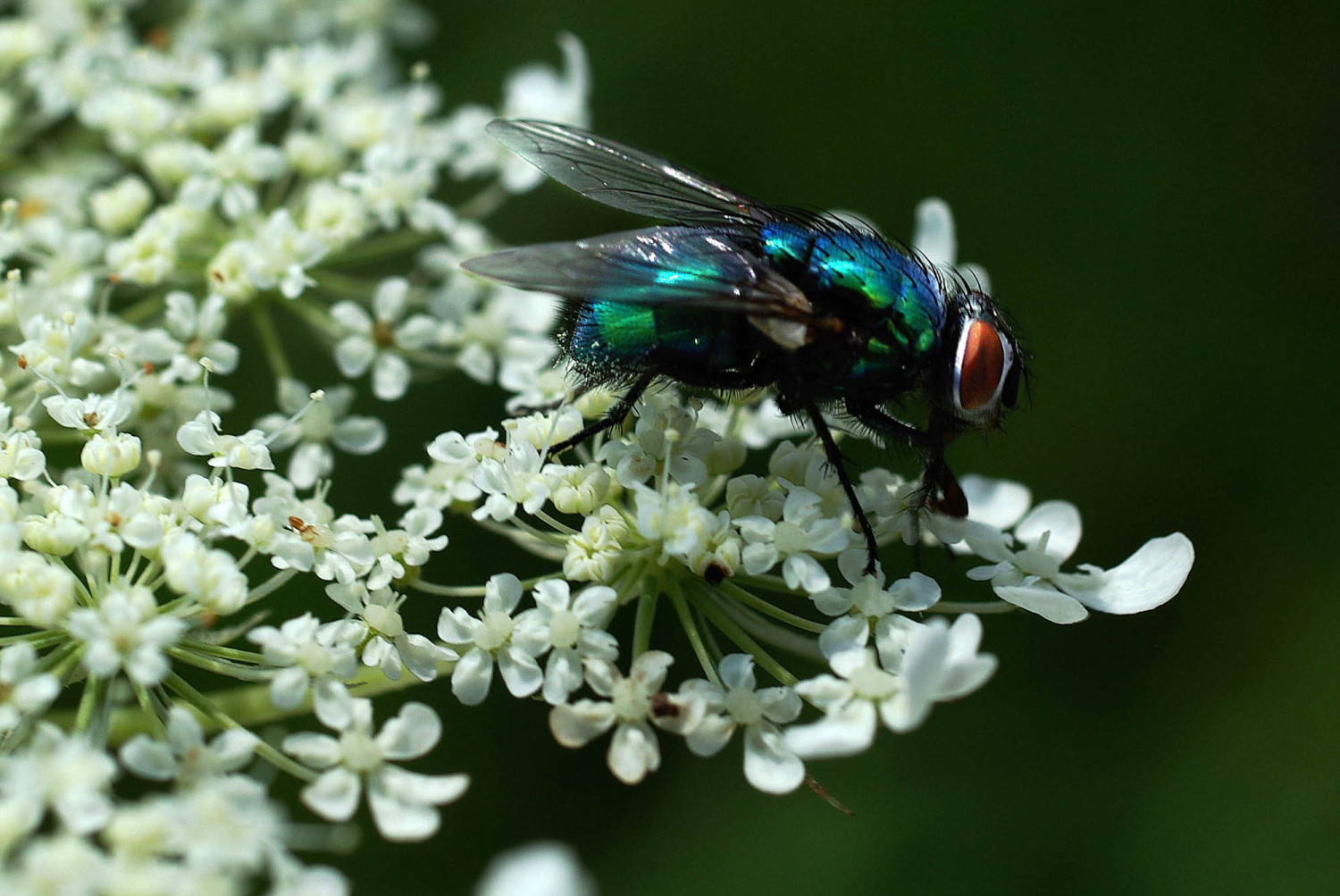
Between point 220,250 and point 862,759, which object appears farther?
point 862,759

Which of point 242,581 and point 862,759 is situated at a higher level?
point 242,581

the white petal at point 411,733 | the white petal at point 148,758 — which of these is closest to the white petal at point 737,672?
the white petal at point 411,733

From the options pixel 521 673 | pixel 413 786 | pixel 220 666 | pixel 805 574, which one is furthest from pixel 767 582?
pixel 220 666

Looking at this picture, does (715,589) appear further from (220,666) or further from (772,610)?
(220,666)

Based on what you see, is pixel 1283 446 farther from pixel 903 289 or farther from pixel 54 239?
pixel 54 239

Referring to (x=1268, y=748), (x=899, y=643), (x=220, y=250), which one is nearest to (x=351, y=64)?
(x=220, y=250)

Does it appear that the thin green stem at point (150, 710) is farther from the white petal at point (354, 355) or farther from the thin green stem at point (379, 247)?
the thin green stem at point (379, 247)
